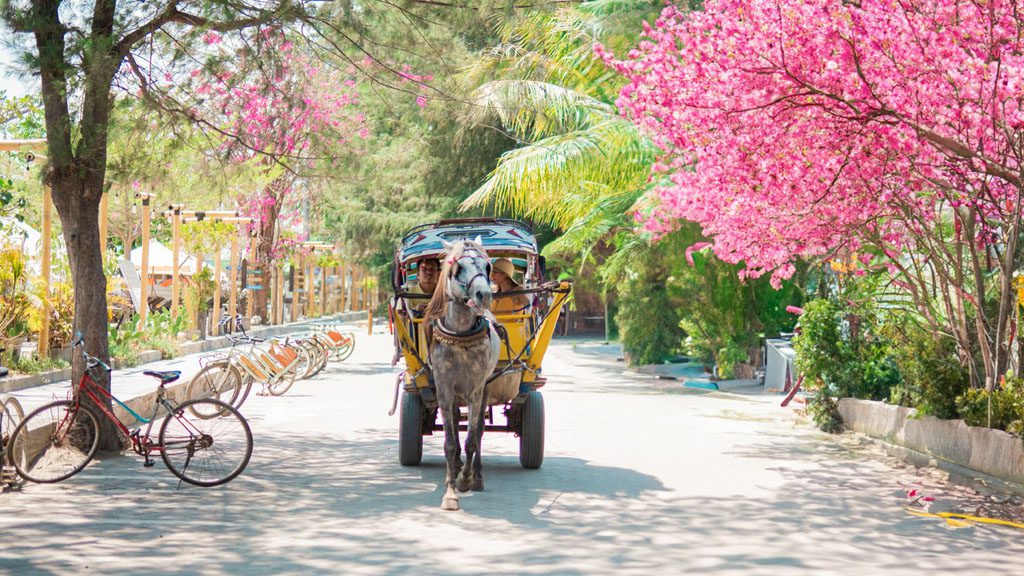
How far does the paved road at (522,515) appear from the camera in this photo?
23.8 ft

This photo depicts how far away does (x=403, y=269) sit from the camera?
12.7 meters

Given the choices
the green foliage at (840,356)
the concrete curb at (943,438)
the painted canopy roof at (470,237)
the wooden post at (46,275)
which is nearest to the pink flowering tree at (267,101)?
the painted canopy roof at (470,237)

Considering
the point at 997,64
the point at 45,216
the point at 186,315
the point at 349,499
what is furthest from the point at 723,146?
the point at 186,315

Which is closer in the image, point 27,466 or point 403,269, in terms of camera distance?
point 27,466

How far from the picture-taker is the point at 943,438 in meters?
12.1

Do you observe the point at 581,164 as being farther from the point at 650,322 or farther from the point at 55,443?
the point at 55,443

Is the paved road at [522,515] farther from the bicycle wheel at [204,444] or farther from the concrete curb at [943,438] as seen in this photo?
the concrete curb at [943,438]

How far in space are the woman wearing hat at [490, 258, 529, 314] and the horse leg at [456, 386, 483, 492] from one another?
4.46 ft

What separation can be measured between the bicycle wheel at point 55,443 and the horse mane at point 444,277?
3.30 metres

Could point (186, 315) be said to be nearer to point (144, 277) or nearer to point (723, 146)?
point (144, 277)

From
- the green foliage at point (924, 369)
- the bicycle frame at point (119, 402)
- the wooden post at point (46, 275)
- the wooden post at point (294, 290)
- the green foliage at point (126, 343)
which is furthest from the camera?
the wooden post at point (294, 290)

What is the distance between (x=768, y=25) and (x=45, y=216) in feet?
41.3

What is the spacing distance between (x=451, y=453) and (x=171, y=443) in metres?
2.58

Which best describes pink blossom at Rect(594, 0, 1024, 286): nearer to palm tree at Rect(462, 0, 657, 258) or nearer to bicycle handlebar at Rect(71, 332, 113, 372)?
bicycle handlebar at Rect(71, 332, 113, 372)
